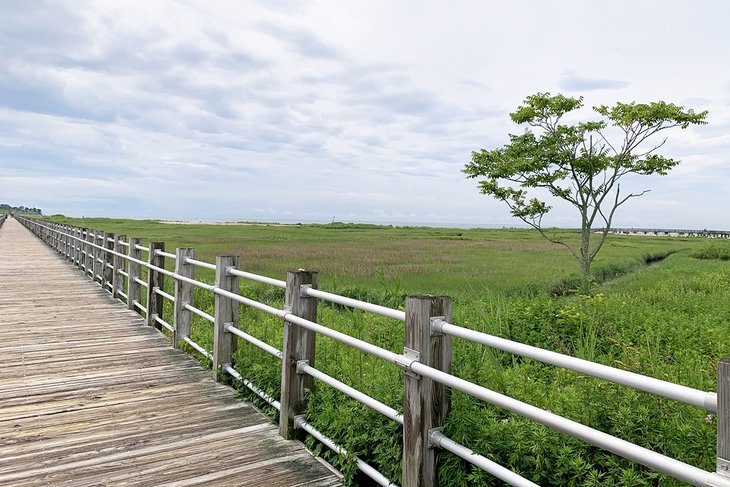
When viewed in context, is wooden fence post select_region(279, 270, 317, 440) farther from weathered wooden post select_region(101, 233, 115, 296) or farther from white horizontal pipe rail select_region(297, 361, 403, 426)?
weathered wooden post select_region(101, 233, 115, 296)

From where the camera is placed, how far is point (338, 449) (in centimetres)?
363

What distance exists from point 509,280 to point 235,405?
1652 cm

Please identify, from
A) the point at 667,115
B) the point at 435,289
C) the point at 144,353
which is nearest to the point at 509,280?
the point at 435,289

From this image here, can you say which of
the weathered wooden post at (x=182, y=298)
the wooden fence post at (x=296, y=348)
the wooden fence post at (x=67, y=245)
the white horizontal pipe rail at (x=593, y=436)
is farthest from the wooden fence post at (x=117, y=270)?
the white horizontal pipe rail at (x=593, y=436)

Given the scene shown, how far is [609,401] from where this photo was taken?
12.5ft

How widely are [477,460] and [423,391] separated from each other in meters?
0.47

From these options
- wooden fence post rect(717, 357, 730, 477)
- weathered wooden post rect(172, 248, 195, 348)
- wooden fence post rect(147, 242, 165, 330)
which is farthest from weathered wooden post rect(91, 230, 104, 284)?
wooden fence post rect(717, 357, 730, 477)

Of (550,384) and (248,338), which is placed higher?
(248,338)

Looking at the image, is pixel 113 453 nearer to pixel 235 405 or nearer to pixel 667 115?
pixel 235 405

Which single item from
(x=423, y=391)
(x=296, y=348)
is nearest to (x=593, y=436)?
(x=423, y=391)

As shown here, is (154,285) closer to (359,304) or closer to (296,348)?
(296,348)

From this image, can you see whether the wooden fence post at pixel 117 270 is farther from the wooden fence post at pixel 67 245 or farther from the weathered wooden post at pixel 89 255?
the wooden fence post at pixel 67 245

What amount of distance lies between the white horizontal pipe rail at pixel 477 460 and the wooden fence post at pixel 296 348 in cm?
152

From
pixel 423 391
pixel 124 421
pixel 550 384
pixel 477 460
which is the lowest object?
pixel 550 384
